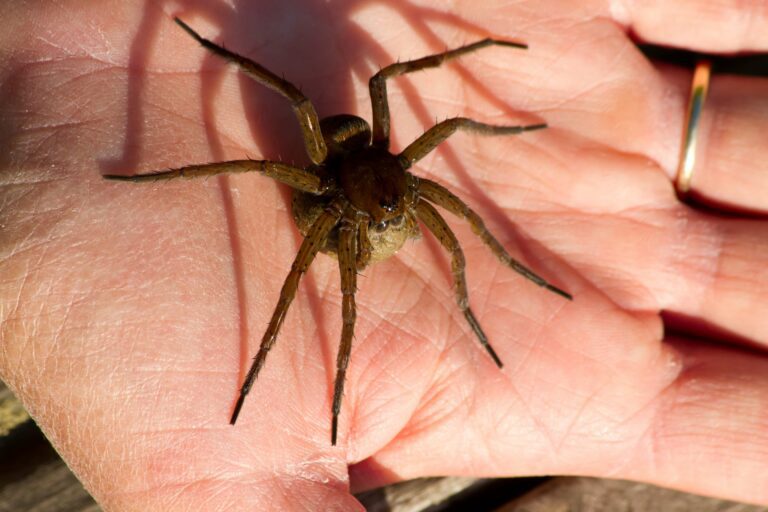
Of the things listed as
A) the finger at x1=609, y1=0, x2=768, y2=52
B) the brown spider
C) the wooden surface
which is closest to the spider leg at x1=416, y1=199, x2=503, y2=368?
the brown spider

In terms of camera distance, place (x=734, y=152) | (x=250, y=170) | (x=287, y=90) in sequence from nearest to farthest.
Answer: (x=250, y=170) < (x=287, y=90) < (x=734, y=152)

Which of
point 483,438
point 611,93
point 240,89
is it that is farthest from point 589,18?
point 483,438

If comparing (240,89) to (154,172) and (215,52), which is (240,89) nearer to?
(215,52)

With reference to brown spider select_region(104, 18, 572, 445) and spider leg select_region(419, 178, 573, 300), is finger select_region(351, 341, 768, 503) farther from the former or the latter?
spider leg select_region(419, 178, 573, 300)

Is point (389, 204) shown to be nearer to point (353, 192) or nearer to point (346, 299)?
point (353, 192)

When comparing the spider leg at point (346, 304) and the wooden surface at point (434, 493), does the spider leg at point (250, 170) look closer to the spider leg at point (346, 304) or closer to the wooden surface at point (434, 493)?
the spider leg at point (346, 304)

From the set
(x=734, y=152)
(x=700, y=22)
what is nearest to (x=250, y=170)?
(x=734, y=152)
